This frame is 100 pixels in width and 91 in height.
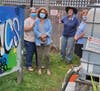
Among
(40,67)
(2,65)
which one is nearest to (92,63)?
(2,65)

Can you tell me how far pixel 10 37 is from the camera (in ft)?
22.3

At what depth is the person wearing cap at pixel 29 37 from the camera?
8.65 metres

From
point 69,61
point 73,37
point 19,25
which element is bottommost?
point 69,61

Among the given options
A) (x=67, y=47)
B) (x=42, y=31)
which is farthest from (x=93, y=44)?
(x=67, y=47)

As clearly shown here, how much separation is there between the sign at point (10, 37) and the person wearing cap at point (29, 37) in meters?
1.27

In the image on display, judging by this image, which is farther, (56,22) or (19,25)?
(56,22)

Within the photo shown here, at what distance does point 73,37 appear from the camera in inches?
401

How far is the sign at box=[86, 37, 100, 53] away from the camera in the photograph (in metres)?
6.22

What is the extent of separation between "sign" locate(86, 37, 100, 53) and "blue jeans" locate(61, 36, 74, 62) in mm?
Answer: 3812

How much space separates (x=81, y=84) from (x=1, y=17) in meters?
1.85

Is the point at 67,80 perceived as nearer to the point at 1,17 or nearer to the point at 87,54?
the point at 87,54

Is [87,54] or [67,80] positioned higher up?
[87,54]

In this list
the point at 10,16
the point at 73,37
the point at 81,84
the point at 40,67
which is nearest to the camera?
the point at 81,84

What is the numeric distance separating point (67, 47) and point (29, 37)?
190 cm
